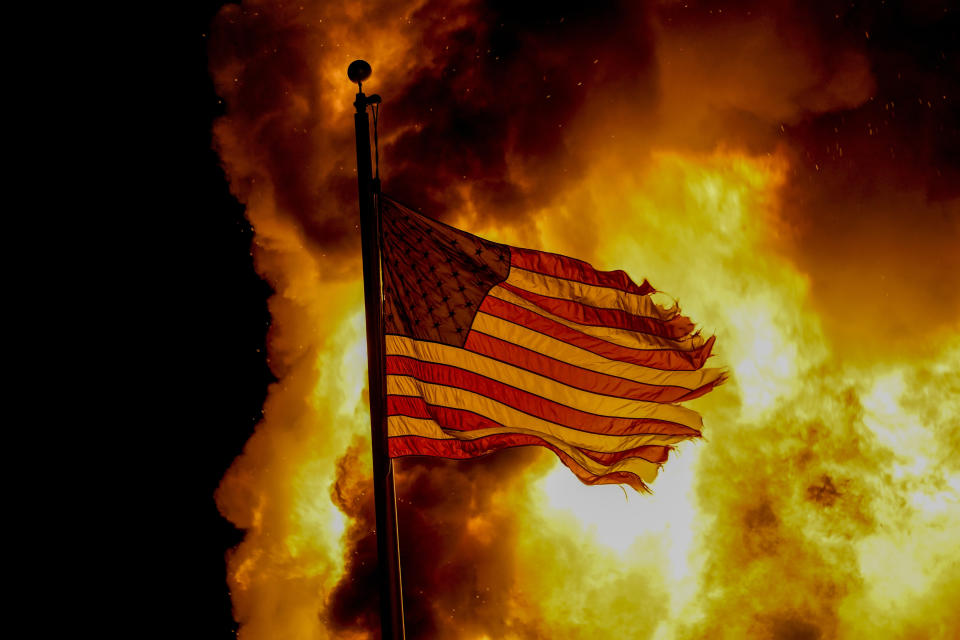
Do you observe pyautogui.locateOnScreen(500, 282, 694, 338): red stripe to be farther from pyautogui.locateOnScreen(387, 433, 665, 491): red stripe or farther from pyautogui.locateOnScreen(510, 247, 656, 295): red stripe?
pyautogui.locateOnScreen(387, 433, 665, 491): red stripe

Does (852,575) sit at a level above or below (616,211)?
below

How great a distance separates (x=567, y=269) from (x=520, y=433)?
4.91ft

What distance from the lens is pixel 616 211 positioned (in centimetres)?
1322

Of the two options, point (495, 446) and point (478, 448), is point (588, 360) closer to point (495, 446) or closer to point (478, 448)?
point (495, 446)

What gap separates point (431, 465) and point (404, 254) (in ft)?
29.3

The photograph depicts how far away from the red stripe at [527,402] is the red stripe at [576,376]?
0.69 ft

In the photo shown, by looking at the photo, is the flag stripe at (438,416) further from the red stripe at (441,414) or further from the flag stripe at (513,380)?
the flag stripe at (513,380)

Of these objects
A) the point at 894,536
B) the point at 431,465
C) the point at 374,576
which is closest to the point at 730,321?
the point at 894,536

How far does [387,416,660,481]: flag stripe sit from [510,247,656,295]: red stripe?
1.40 m

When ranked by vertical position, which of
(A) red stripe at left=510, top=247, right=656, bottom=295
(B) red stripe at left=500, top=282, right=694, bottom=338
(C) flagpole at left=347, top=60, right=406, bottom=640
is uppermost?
(A) red stripe at left=510, top=247, right=656, bottom=295

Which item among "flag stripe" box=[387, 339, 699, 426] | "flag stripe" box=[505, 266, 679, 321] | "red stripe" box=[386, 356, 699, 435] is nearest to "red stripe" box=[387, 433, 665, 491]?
"red stripe" box=[386, 356, 699, 435]

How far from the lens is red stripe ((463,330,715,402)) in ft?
20.1

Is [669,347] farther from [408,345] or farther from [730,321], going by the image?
[730,321]

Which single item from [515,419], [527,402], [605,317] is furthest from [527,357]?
[605,317]
